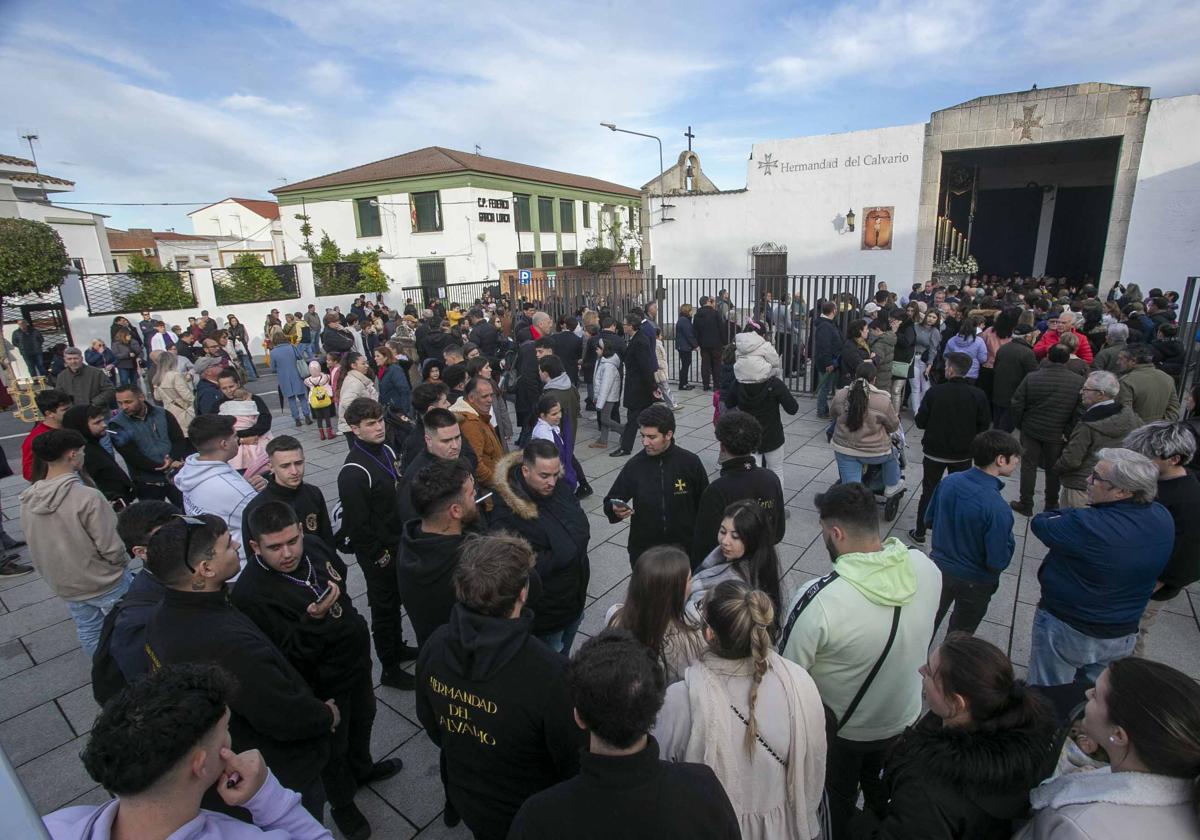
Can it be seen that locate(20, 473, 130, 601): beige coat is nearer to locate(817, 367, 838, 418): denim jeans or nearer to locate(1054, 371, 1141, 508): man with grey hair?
locate(1054, 371, 1141, 508): man with grey hair

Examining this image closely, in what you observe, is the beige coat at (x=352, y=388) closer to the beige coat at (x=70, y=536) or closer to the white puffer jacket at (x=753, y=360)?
the beige coat at (x=70, y=536)

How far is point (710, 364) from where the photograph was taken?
1112 cm

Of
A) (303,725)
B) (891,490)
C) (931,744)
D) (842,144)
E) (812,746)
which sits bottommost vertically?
(891,490)

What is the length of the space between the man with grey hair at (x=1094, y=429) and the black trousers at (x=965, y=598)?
1.90 meters

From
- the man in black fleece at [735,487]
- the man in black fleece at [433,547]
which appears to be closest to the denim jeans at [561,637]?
the man in black fleece at [433,547]

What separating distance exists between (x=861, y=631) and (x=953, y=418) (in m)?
3.44

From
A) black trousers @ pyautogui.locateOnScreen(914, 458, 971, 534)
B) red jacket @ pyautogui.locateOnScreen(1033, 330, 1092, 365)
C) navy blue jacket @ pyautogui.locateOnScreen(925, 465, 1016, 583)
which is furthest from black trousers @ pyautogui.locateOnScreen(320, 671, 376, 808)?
red jacket @ pyautogui.locateOnScreen(1033, 330, 1092, 365)

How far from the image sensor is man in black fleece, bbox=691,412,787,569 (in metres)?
3.21

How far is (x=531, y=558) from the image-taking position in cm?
210

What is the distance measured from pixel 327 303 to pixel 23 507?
19.0 m

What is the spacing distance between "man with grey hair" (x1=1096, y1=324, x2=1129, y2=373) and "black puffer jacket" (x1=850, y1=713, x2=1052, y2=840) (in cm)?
575

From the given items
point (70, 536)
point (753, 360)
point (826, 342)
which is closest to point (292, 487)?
point (70, 536)

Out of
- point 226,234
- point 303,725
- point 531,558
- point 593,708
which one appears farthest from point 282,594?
point 226,234

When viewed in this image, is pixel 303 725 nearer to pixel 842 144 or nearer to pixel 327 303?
pixel 842 144
